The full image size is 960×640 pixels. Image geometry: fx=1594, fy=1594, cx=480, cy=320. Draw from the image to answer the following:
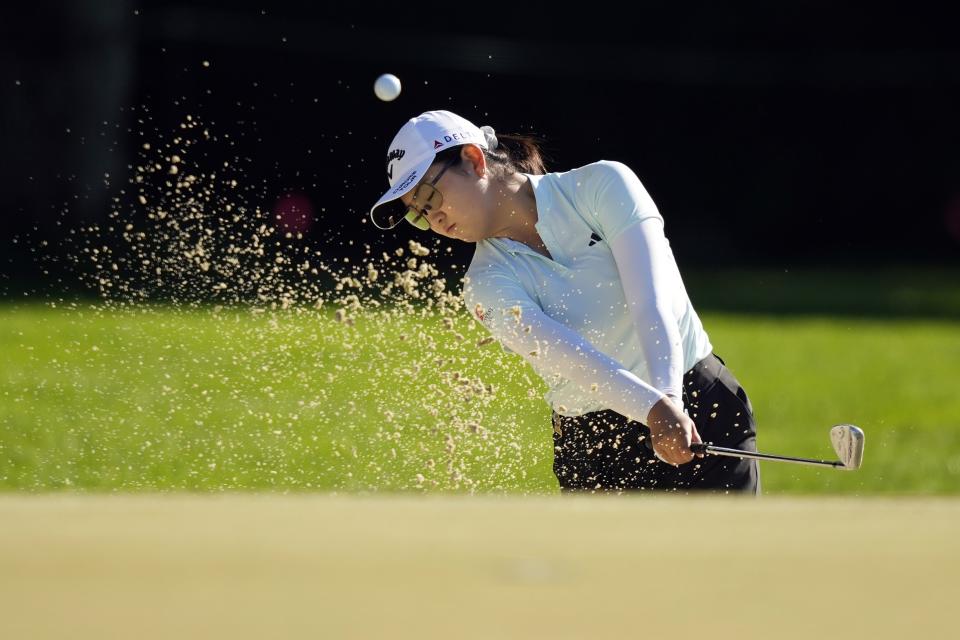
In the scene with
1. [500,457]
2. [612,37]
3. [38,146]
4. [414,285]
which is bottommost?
[500,457]

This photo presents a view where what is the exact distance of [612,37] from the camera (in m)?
17.5

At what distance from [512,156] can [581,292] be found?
417 mm

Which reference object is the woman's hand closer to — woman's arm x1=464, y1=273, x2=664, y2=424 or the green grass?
woman's arm x1=464, y1=273, x2=664, y2=424

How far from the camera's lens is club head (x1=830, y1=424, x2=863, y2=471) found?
3.77 metres

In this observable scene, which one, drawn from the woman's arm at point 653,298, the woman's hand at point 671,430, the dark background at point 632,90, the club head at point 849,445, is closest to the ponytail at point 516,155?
the woman's arm at point 653,298

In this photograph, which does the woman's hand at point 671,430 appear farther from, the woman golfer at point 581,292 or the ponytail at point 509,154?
the ponytail at point 509,154

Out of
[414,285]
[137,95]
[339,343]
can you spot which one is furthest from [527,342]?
[137,95]

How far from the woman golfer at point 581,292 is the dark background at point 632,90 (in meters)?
11.2

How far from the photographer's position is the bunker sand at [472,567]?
3.86 m

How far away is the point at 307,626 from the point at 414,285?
95cm

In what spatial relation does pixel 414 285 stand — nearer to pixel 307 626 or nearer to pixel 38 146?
pixel 307 626

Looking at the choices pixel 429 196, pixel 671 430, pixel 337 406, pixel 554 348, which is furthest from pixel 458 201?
pixel 337 406

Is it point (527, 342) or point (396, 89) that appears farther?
point (396, 89)

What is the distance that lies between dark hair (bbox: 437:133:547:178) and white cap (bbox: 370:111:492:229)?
0.08 ft
